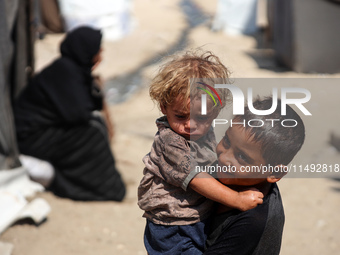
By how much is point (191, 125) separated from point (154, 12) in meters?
12.8

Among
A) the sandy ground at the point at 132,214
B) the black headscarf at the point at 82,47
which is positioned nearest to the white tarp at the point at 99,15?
the sandy ground at the point at 132,214

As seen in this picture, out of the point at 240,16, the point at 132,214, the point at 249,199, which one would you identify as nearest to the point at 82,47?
the point at 132,214

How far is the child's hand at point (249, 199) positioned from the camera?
4.57 ft

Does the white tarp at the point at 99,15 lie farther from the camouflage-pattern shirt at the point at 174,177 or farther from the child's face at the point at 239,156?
the child's face at the point at 239,156

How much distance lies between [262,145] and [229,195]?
19 centimetres

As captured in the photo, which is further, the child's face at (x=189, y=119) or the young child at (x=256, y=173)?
the child's face at (x=189, y=119)

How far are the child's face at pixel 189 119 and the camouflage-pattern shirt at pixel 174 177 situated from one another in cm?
2

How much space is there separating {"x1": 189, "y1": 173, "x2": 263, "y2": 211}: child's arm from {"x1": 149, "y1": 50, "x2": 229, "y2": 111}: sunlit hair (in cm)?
26

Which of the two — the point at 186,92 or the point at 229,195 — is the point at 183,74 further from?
the point at 229,195

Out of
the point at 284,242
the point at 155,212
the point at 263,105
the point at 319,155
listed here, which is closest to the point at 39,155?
the point at 284,242

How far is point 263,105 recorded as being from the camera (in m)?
1.41

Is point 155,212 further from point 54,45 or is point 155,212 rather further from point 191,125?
point 54,45

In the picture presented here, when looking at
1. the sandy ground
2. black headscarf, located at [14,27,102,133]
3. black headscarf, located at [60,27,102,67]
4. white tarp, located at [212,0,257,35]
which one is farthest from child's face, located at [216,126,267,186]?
white tarp, located at [212,0,257,35]

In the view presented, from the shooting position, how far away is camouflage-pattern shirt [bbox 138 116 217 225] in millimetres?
1435
